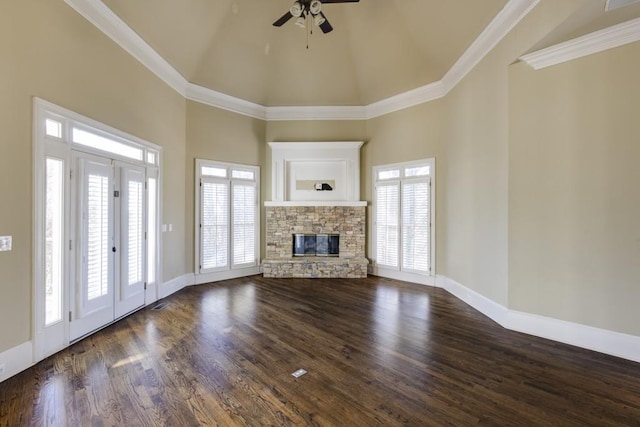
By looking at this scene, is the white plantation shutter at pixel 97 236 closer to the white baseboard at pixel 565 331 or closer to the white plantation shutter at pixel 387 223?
the white plantation shutter at pixel 387 223

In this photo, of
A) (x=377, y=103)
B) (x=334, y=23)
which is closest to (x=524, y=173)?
(x=377, y=103)

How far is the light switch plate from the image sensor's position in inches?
97.2

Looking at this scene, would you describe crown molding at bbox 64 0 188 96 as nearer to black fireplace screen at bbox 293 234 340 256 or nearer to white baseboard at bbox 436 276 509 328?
black fireplace screen at bbox 293 234 340 256

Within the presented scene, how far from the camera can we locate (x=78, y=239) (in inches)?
127

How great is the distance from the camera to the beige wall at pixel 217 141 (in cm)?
550

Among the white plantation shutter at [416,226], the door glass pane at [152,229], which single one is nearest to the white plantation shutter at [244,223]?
the door glass pane at [152,229]

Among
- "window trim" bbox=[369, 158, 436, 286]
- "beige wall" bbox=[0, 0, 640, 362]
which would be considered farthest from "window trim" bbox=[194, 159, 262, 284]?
"window trim" bbox=[369, 158, 436, 286]

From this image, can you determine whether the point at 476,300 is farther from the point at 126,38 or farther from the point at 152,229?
the point at 126,38

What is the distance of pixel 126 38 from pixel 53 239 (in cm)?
279

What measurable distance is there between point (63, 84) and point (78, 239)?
5.53 ft

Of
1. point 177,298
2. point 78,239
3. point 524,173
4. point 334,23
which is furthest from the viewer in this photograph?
point 334,23

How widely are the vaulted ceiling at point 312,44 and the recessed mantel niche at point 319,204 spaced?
3.71ft

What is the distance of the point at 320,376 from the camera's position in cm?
254

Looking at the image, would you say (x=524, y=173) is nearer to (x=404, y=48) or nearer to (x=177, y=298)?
(x=404, y=48)
